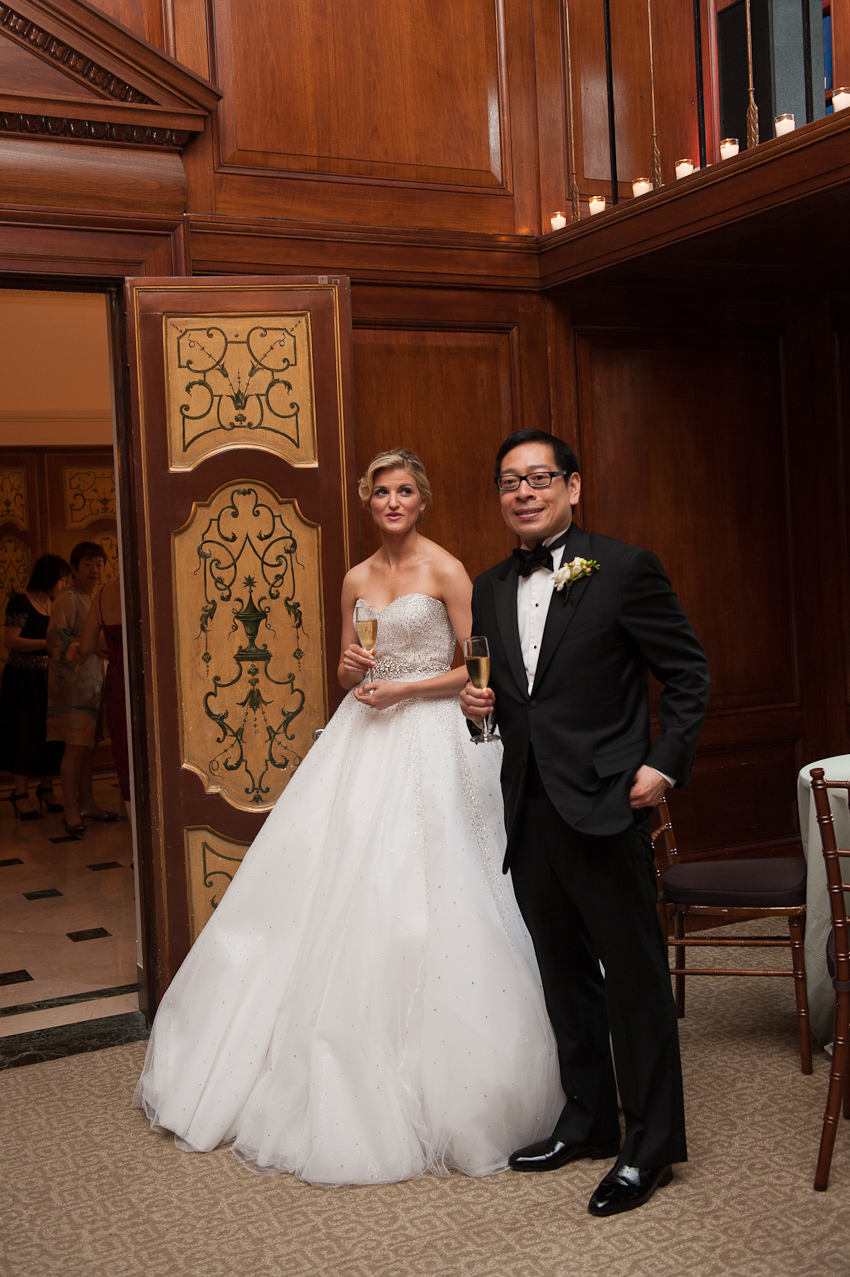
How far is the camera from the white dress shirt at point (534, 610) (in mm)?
2902

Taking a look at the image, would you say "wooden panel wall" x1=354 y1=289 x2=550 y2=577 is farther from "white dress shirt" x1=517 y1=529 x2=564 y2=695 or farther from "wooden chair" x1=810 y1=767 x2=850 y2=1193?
"wooden chair" x1=810 y1=767 x2=850 y2=1193

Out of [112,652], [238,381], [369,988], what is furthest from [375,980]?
[112,652]

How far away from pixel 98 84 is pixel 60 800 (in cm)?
575

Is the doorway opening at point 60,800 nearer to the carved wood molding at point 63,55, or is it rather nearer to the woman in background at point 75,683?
the woman in background at point 75,683

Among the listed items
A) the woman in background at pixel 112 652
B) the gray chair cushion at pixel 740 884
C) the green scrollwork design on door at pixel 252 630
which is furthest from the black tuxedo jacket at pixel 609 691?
the woman in background at pixel 112 652

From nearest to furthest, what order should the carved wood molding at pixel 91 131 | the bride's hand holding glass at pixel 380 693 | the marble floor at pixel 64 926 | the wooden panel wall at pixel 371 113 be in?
the bride's hand holding glass at pixel 380 693
the carved wood molding at pixel 91 131
the wooden panel wall at pixel 371 113
the marble floor at pixel 64 926

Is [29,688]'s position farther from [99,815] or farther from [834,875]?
→ [834,875]

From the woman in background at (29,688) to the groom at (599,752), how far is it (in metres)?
5.90

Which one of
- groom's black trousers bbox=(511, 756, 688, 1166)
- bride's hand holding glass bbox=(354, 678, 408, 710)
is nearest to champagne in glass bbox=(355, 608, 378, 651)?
bride's hand holding glass bbox=(354, 678, 408, 710)

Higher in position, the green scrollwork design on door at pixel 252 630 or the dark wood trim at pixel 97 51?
the dark wood trim at pixel 97 51

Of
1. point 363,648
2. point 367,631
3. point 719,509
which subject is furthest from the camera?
point 719,509

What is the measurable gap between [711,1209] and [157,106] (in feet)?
12.1

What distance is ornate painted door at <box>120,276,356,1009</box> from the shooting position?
155 inches

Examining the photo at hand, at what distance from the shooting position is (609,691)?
2787 millimetres
